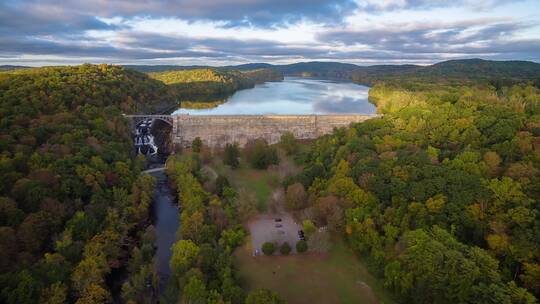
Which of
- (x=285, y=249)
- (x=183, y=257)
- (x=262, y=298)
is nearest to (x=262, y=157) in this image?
(x=285, y=249)

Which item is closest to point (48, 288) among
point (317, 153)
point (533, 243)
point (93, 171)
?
point (93, 171)

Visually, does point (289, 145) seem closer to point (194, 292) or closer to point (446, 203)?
point (446, 203)

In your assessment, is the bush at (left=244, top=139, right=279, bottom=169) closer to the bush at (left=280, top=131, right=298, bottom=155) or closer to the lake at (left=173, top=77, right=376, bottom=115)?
the bush at (left=280, top=131, right=298, bottom=155)

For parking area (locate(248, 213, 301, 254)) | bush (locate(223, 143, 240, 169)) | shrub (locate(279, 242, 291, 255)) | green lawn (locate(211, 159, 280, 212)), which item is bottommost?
parking area (locate(248, 213, 301, 254))

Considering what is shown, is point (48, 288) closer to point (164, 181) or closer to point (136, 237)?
point (136, 237)

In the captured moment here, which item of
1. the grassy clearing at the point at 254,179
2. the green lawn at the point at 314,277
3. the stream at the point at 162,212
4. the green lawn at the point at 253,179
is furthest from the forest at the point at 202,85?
the green lawn at the point at 314,277

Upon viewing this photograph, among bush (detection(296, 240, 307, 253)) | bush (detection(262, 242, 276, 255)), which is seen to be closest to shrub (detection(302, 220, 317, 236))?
bush (detection(296, 240, 307, 253))

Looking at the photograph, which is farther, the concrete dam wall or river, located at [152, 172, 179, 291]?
the concrete dam wall
